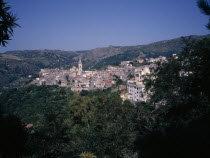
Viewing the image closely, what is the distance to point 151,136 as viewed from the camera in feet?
37.4

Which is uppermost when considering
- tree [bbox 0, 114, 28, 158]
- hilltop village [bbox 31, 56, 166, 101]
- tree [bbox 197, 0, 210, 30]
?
tree [bbox 197, 0, 210, 30]

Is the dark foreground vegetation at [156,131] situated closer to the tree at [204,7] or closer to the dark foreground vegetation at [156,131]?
the dark foreground vegetation at [156,131]

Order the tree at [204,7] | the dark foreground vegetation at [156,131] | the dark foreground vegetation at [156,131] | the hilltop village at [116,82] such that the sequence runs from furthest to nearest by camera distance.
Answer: the hilltop village at [116,82], the dark foreground vegetation at [156,131], the dark foreground vegetation at [156,131], the tree at [204,7]

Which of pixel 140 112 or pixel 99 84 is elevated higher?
pixel 140 112

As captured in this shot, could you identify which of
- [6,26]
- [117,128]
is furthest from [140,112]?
[6,26]

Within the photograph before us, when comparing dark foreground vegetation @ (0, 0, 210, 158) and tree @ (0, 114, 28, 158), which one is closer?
dark foreground vegetation @ (0, 0, 210, 158)

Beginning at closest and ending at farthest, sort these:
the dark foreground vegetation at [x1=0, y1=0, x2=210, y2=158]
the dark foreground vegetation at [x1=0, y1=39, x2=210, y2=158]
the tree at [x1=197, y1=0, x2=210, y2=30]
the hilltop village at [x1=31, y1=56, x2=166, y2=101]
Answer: the tree at [x1=197, y1=0, x2=210, y2=30]
the dark foreground vegetation at [x1=0, y1=0, x2=210, y2=158]
the dark foreground vegetation at [x1=0, y1=39, x2=210, y2=158]
the hilltop village at [x1=31, y1=56, x2=166, y2=101]

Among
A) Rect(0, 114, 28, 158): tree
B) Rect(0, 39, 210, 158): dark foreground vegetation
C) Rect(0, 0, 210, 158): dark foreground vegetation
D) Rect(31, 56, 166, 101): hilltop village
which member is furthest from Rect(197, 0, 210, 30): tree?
Rect(31, 56, 166, 101): hilltop village

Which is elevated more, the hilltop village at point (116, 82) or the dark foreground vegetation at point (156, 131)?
the dark foreground vegetation at point (156, 131)

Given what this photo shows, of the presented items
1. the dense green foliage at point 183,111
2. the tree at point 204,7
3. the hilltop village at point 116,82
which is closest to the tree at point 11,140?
the dense green foliage at point 183,111

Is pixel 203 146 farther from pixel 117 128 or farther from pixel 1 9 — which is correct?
pixel 1 9

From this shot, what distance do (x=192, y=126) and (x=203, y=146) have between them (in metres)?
3.36

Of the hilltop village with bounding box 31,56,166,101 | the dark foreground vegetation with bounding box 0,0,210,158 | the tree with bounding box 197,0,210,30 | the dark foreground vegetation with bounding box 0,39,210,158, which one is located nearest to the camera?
the tree with bounding box 197,0,210,30

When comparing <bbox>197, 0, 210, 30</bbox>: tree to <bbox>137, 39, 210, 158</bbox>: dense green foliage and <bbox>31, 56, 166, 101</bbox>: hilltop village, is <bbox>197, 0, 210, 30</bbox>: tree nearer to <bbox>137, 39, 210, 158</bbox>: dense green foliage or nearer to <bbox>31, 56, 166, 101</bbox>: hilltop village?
<bbox>137, 39, 210, 158</bbox>: dense green foliage
